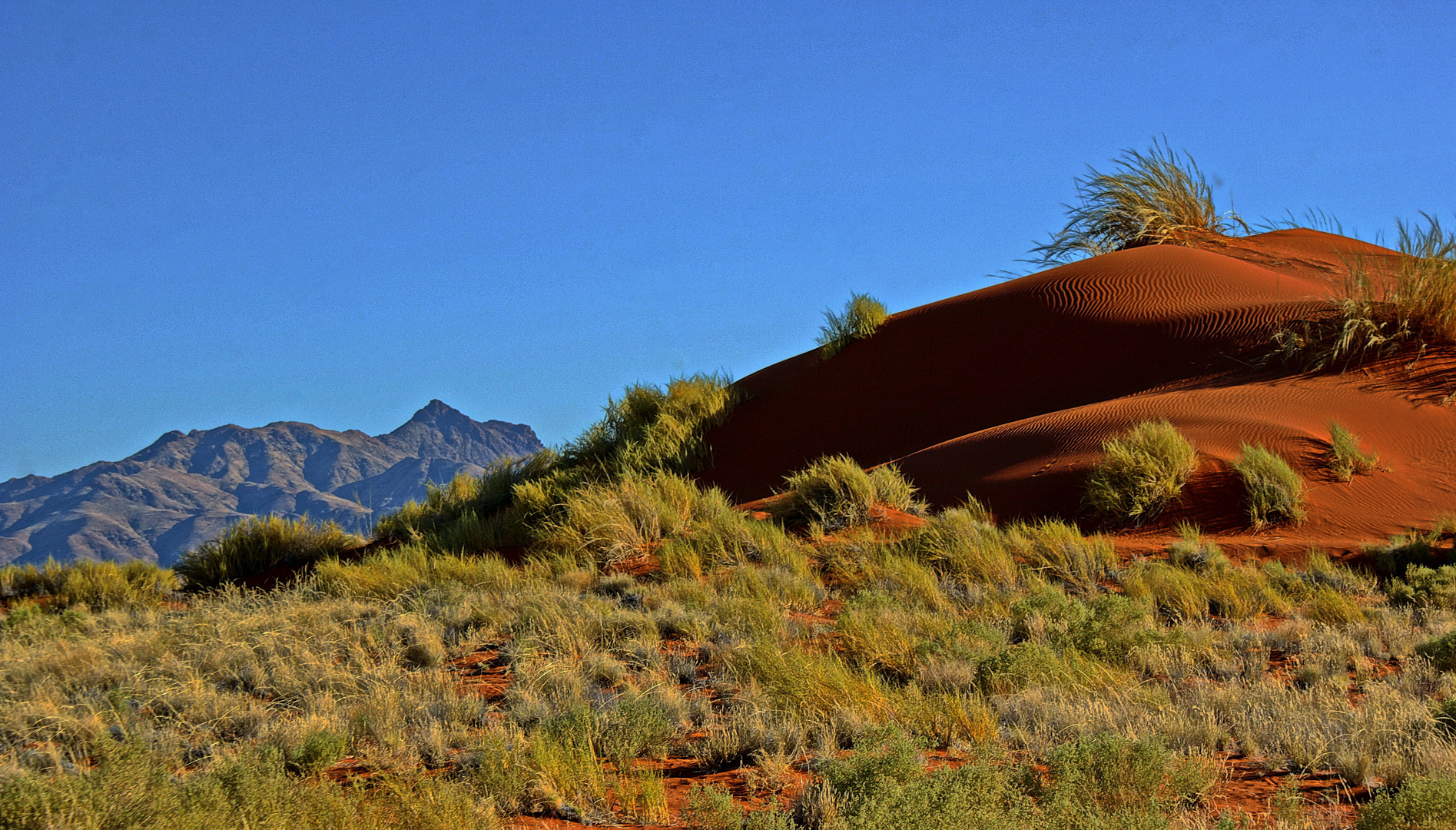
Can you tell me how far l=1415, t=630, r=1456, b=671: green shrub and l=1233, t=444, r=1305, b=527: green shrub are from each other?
15.6 ft

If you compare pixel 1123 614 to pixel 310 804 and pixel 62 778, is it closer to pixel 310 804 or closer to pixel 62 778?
pixel 310 804

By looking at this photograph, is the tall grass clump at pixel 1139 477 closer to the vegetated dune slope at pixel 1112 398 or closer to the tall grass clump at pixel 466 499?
the vegetated dune slope at pixel 1112 398

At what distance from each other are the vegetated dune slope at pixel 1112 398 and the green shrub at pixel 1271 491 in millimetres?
183

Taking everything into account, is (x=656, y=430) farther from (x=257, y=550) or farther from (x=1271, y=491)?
(x=1271, y=491)

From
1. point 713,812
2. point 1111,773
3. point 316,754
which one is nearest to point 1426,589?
point 1111,773

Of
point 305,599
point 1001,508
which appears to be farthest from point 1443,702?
point 305,599

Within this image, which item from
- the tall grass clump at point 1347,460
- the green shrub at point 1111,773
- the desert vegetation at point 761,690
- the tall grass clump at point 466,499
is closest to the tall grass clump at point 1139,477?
the desert vegetation at point 761,690

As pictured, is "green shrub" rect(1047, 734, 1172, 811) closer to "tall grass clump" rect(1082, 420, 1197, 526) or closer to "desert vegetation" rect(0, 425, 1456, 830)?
"desert vegetation" rect(0, 425, 1456, 830)

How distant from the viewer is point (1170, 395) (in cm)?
1355

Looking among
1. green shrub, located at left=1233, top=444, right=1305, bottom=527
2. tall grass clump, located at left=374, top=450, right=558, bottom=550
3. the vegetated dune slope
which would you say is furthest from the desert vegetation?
tall grass clump, located at left=374, top=450, right=558, bottom=550

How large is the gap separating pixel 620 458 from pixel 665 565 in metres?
6.46

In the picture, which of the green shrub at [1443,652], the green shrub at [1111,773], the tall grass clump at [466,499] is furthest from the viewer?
the tall grass clump at [466,499]

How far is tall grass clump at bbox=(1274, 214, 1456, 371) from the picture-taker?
1358 cm

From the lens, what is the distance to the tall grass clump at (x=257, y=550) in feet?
45.6
